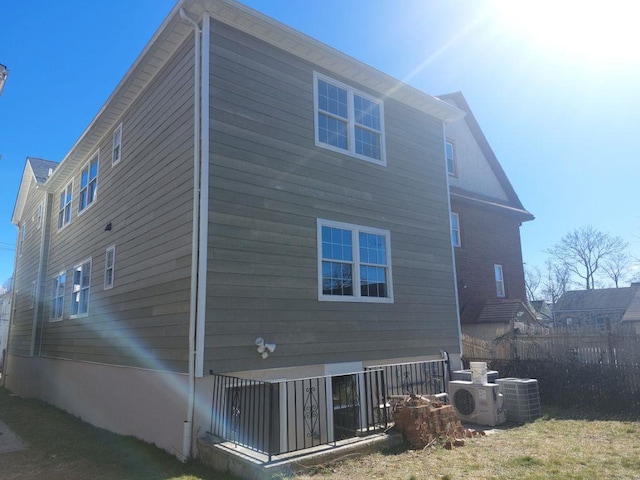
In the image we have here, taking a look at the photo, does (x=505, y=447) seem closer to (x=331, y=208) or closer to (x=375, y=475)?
(x=375, y=475)

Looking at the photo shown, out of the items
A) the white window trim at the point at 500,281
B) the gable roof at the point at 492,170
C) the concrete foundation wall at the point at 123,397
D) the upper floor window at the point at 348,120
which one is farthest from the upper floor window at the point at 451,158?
the concrete foundation wall at the point at 123,397

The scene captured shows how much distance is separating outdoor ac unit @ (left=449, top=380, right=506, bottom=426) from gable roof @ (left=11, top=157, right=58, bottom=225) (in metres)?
15.3

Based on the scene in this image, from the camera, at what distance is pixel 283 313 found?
25.1 ft

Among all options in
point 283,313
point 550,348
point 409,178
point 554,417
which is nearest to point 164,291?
point 283,313

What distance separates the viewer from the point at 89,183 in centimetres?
1275

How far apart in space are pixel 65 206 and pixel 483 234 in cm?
1449

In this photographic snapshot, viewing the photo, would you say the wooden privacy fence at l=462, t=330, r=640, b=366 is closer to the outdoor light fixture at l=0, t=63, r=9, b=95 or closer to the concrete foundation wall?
the concrete foundation wall

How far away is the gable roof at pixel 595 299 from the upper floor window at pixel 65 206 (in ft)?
156

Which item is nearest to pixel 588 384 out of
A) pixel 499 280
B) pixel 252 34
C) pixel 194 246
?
pixel 499 280

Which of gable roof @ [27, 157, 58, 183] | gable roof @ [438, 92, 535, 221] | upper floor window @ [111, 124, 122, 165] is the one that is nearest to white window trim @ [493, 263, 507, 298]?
gable roof @ [438, 92, 535, 221]

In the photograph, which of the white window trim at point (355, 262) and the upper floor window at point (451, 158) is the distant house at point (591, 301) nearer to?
the upper floor window at point (451, 158)

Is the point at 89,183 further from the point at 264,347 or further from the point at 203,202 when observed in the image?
the point at 264,347

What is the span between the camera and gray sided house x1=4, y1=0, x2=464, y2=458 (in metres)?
7.15

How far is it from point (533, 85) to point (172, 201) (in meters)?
8.32
